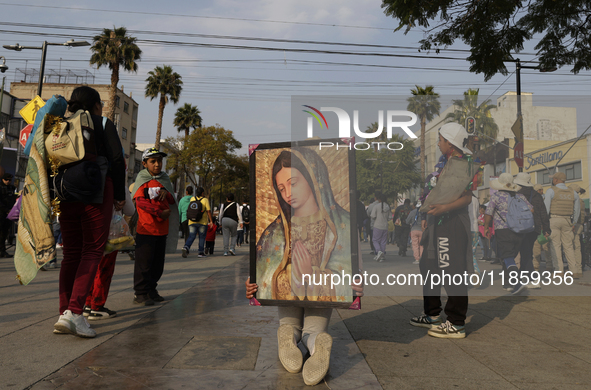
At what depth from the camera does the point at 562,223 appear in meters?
8.12

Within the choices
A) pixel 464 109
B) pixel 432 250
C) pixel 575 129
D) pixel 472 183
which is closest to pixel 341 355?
pixel 432 250

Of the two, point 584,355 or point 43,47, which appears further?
point 43,47

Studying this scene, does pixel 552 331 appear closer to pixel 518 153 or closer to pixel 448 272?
pixel 448 272

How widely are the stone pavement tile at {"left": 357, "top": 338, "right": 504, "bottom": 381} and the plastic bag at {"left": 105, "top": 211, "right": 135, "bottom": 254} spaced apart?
7.81 feet

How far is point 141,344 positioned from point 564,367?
3.02m

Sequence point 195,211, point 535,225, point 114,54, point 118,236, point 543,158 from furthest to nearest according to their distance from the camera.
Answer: point 114,54
point 195,211
point 535,225
point 543,158
point 118,236

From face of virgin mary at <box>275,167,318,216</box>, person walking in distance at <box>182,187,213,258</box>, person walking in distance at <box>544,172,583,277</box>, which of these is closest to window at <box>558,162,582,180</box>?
person walking in distance at <box>544,172,583,277</box>

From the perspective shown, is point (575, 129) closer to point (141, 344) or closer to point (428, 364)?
point (428, 364)

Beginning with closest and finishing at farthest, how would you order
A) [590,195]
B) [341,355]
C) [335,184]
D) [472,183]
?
[335,184], [341,355], [472,183], [590,195]

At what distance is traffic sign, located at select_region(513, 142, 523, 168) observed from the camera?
679 centimetres

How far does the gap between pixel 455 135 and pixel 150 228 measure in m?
3.50

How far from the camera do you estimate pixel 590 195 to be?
299 inches

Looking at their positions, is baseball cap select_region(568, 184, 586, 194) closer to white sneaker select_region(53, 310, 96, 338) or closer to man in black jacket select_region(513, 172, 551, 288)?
man in black jacket select_region(513, 172, 551, 288)

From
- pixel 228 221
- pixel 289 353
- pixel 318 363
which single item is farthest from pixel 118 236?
pixel 228 221
